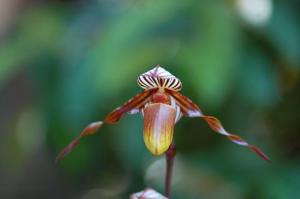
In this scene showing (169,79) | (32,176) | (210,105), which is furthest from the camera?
(32,176)

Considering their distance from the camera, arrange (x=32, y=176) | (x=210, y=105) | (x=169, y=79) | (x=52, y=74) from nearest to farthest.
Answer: (x=169, y=79) < (x=210, y=105) < (x=52, y=74) < (x=32, y=176)

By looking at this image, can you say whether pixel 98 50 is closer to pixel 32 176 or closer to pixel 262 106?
pixel 262 106

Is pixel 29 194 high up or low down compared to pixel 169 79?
down

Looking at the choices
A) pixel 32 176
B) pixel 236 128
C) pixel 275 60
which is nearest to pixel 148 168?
pixel 236 128

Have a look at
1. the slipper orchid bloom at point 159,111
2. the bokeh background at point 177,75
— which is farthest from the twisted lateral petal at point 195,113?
the bokeh background at point 177,75

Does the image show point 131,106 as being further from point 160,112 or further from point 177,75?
point 177,75

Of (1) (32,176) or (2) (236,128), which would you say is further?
(1) (32,176)
